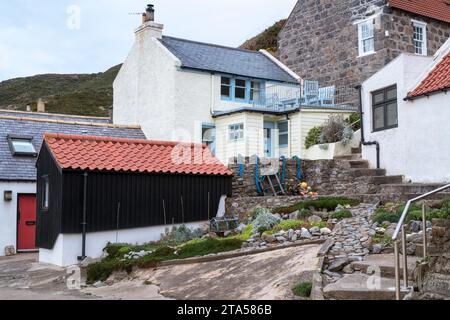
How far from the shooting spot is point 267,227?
49.0 ft

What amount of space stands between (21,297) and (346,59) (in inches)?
860

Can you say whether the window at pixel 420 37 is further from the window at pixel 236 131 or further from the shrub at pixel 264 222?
the shrub at pixel 264 222

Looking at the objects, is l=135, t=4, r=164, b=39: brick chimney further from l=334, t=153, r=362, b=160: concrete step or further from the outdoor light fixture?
l=334, t=153, r=362, b=160: concrete step

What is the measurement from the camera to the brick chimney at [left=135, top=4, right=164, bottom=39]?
2919 cm

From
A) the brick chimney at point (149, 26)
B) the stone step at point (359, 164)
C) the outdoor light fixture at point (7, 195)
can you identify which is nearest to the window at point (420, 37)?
the stone step at point (359, 164)

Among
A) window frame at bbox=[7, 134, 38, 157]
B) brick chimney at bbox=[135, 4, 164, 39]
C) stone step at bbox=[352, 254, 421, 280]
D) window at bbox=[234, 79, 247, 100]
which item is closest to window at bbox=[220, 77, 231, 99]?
window at bbox=[234, 79, 247, 100]

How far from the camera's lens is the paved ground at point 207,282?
1029 centimetres

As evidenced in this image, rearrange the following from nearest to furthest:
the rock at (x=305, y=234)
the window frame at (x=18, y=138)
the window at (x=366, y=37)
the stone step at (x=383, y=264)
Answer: the stone step at (x=383, y=264) → the rock at (x=305, y=234) → the window frame at (x=18, y=138) → the window at (x=366, y=37)

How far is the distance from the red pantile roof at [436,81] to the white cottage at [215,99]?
30.5 ft

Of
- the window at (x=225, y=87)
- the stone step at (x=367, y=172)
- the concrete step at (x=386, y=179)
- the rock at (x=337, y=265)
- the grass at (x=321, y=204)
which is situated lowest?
the rock at (x=337, y=265)

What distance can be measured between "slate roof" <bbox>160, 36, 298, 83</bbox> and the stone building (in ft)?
5.84
